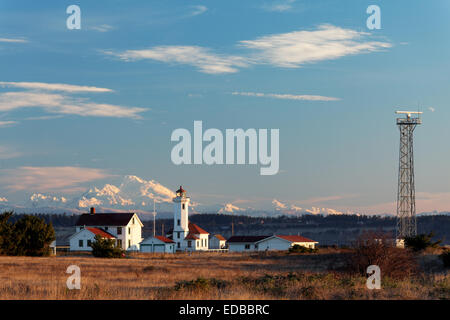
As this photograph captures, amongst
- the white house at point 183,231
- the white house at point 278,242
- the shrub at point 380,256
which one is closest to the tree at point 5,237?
the white house at point 183,231

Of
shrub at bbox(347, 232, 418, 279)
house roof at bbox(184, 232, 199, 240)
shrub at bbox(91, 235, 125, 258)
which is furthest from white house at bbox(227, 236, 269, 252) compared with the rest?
shrub at bbox(347, 232, 418, 279)

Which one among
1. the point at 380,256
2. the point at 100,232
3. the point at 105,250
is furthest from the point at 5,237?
the point at 380,256

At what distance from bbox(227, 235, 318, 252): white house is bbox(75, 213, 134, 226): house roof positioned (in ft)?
75.5

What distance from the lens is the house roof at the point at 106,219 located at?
109 metres

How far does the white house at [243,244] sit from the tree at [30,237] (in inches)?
1924

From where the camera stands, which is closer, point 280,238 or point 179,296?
point 179,296

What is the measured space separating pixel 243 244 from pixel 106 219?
26664 mm

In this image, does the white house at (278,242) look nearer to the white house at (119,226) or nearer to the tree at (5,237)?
the white house at (119,226)

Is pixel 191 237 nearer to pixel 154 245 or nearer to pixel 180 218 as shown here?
pixel 180 218
